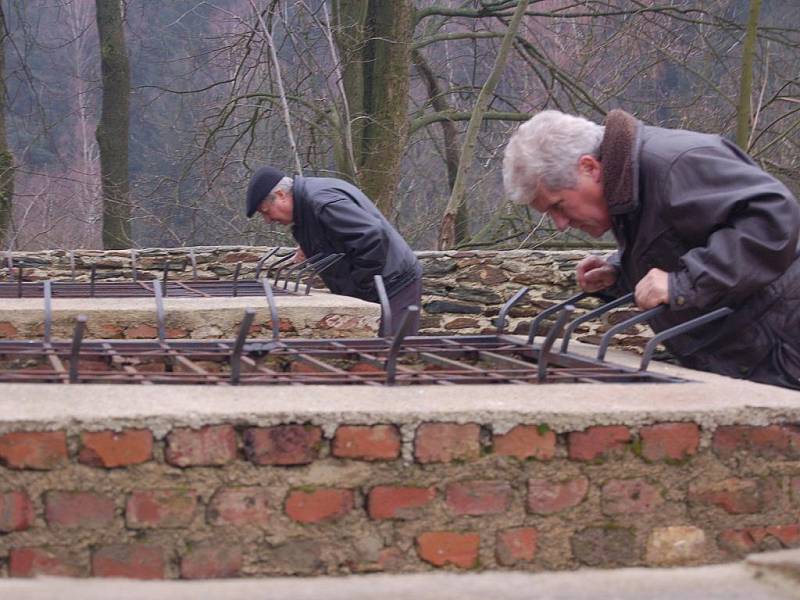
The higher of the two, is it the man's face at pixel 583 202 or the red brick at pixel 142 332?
the man's face at pixel 583 202

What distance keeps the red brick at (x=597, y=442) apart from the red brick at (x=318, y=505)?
0.45m

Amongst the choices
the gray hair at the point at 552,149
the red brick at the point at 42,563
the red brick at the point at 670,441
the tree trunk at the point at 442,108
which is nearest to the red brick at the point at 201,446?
the red brick at the point at 42,563

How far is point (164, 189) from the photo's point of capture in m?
13.6

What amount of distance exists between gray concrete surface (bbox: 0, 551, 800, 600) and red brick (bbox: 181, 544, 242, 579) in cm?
2

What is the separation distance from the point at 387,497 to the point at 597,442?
0.43 m

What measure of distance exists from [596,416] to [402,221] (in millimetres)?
12984

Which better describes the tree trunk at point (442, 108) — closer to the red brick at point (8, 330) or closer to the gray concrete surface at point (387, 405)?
the red brick at point (8, 330)

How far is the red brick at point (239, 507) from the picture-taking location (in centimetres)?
205

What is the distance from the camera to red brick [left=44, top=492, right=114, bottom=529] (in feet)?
6.60

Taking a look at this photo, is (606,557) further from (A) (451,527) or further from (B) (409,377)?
(B) (409,377)

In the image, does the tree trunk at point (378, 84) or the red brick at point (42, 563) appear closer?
the red brick at point (42, 563)

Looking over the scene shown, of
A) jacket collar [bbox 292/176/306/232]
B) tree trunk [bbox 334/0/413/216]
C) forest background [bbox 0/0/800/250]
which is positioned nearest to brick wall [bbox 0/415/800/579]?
jacket collar [bbox 292/176/306/232]

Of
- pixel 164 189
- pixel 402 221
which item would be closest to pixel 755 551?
pixel 164 189

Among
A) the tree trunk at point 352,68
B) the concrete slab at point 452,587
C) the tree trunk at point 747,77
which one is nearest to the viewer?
the concrete slab at point 452,587
